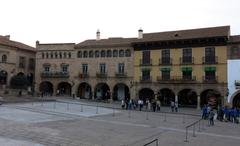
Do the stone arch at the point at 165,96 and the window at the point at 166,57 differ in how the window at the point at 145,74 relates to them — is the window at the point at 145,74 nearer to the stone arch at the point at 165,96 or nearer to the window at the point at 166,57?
the window at the point at 166,57

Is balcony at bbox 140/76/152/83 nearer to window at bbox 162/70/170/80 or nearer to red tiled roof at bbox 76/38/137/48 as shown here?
window at bbox 162/70/170/80

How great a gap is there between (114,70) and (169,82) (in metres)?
9.74

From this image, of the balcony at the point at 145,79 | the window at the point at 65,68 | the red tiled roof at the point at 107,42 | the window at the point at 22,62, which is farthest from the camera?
the window at the point at 22,62

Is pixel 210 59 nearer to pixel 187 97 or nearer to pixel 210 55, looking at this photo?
pixel 210 55

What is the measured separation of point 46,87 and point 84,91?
841cm

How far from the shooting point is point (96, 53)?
1940 inches

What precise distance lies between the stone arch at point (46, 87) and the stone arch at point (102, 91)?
9.90 metres

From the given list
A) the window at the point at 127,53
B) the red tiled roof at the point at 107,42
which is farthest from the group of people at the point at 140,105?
the red tiled roof at the point at 107,42

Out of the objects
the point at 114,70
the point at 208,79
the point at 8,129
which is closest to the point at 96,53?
the point at 114,70

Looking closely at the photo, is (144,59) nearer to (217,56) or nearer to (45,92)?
(217,56)

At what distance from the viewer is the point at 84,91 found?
52.3 metres

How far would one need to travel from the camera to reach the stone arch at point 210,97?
135 ft

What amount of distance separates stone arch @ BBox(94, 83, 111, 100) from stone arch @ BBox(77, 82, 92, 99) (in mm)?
1413

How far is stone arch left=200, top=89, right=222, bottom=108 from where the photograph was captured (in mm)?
41125
